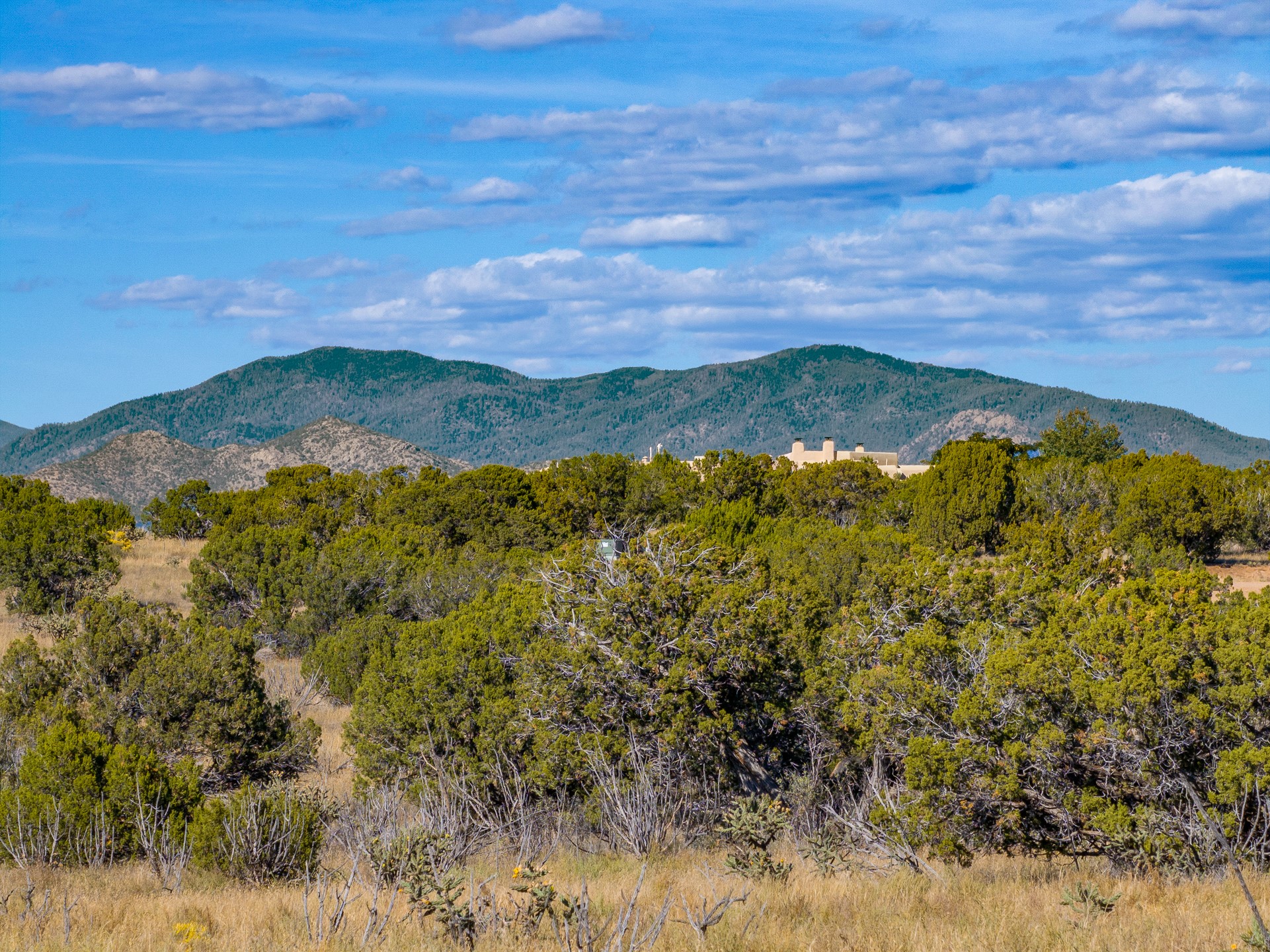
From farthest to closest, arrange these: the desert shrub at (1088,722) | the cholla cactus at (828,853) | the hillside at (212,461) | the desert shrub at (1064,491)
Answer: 1. the hillside at (212,461)
2. the desert shrub at (1064,491)
3. the desert shrub at (1088,722)
4. the cholla cactus at (828,853)

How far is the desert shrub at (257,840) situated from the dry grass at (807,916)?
0.89 feet

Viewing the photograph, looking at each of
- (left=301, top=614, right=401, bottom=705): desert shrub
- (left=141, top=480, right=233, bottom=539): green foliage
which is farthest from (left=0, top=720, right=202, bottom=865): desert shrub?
(left=141, top=480, right=233, bottom=539): green foliage

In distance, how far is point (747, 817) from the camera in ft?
34.3

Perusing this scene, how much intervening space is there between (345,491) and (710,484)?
17404 mm

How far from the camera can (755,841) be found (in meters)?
10.5

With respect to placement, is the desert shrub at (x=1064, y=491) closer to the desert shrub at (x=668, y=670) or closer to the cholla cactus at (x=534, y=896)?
the desert shrub at (x=668, y=670)

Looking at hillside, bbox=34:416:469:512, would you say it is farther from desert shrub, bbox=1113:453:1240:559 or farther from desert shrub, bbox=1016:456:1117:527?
desert shrub, bbox=1113:453:1240:559

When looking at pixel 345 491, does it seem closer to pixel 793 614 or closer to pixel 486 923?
pixel 793 614

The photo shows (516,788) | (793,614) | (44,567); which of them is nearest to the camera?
(516,788)

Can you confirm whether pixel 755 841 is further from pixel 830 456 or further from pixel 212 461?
pixel 212 461

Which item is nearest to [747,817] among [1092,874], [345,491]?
[1092,874]

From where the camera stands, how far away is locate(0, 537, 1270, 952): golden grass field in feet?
24.1

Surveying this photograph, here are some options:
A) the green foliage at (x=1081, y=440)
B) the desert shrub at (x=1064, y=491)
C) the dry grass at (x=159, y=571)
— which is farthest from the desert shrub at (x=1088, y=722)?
the green foliage at (x=1081, y=440)

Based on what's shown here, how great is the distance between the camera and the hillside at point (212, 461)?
133250 millimetres
